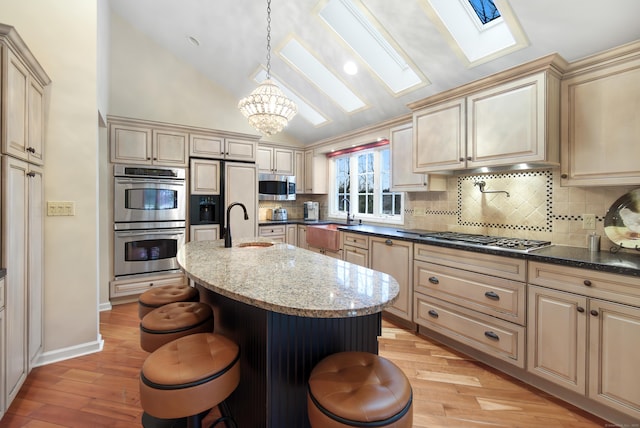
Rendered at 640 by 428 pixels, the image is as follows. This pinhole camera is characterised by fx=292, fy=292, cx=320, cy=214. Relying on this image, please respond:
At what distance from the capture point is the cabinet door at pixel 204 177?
3.88m

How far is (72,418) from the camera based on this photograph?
170 cm

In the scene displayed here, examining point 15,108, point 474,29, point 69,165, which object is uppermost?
point 474,29

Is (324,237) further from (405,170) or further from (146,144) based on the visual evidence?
(146,144)

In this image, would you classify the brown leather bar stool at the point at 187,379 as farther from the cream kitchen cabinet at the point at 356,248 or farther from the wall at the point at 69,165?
the cream kitchen cabinet at the point at 356,248

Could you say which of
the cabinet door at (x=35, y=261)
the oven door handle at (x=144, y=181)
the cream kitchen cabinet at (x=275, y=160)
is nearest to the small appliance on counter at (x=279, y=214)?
the cream kitchen cabinet at (x=275, y=160)

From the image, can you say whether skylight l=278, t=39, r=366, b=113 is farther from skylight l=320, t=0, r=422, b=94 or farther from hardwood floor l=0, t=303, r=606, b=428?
hardwood floor l=0, t=303, r=606, b=428

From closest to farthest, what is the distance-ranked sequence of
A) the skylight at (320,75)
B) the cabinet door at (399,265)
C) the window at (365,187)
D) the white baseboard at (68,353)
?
Answer: 1. the white baseboard at (68,353)
2. the cabinet door at (399,265)
3. the skylight at (320,75)
4. the window at (365,187)

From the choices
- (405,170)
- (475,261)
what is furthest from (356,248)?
(475,261)

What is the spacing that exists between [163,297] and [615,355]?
271 cm

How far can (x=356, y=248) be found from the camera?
3.48 metres

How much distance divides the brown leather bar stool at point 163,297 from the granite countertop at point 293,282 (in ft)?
0.99

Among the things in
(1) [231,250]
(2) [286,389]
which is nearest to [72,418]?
(1) [231,250]

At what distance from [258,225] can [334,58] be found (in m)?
2.55

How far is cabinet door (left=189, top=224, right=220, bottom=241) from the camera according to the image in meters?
3.86
